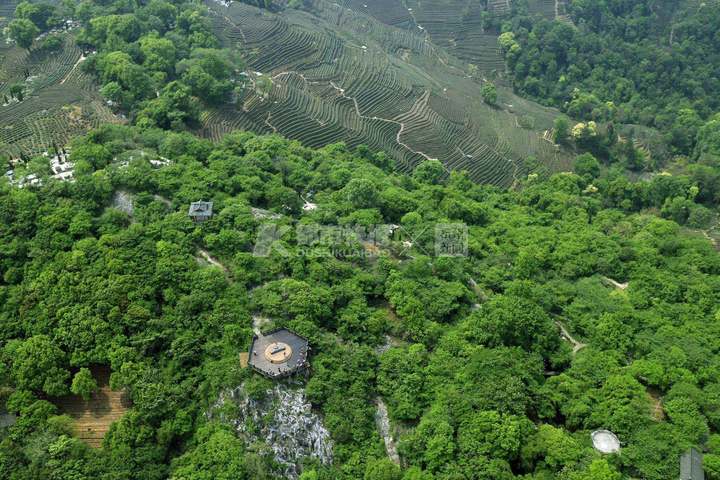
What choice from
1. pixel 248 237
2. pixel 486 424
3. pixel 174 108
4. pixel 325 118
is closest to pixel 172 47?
pixel 174 108

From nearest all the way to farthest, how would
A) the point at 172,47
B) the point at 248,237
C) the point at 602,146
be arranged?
1. the point at 248,237
2. the point at 172,47
3. the point at 602,146

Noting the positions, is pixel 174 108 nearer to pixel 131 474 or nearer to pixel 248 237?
pixel 248 237

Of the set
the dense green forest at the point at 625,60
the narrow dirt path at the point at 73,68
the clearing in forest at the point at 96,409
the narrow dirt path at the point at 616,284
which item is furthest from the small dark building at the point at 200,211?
the dense green forest at the point at 625,60

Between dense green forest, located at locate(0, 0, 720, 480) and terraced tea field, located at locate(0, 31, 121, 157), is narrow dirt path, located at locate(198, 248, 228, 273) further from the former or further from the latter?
terraced tea field, located at locate(0, 31, 121, 157)

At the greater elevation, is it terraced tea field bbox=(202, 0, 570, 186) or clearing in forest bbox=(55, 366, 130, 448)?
clearing in forest bbox=(55, 366, 130, 448)

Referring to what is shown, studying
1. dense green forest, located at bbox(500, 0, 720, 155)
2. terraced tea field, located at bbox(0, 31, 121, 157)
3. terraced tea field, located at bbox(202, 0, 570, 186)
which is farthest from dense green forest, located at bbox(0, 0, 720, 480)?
dense green forest, located at bbox(500, 0, 720, 155)

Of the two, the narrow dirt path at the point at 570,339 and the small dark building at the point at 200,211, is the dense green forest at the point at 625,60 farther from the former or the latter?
the small dark building at the point at 200,211
